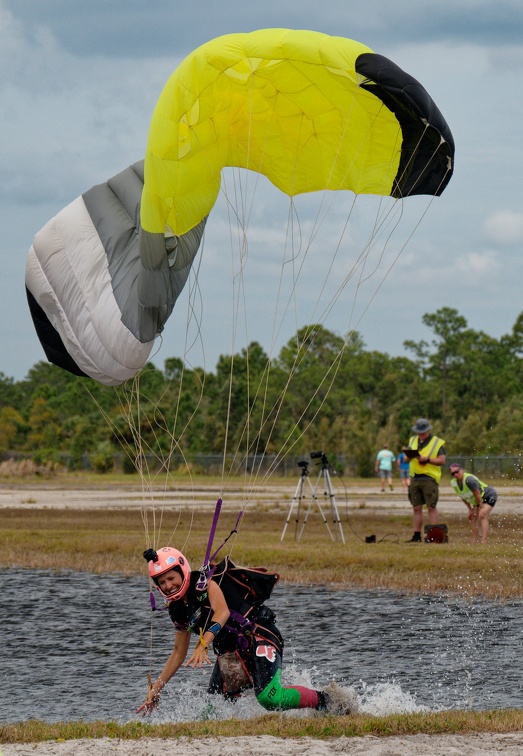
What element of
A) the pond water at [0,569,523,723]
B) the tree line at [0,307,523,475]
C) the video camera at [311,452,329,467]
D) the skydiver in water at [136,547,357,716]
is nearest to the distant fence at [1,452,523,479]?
the tree line at [0,307,523,475]

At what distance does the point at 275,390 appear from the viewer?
227 feet

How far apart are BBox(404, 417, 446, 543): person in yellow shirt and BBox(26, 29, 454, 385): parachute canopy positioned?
27.0 feet

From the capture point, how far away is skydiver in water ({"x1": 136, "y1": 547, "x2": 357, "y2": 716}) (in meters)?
7.96

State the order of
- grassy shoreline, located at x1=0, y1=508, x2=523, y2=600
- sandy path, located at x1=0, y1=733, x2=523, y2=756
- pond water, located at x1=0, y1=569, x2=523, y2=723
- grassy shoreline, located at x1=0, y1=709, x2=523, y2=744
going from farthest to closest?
grassy shoreline, located at x1=0, y1=508, x2=523, y2=600
pond water, located at x1=0, y1=569, x2=523, y2=723
grassy shoreline, located at x1=0, y1=709, x2=523, y2=744
sandy path, located at x1=0, y1=733, x2=523, y2=756

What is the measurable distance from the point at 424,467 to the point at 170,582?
1132 centimetres

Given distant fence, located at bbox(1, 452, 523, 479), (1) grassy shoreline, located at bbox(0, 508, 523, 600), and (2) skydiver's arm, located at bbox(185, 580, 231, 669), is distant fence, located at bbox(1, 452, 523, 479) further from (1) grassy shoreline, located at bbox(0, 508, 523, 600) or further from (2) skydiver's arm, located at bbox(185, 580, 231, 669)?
(2) skydiver's arm, located at bbox(185, 580, 231, 669)

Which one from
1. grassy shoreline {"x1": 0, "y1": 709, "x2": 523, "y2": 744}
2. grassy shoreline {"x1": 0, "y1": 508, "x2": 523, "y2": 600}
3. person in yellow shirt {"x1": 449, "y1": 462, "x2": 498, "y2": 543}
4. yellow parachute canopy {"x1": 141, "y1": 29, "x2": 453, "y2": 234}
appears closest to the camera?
grassy shoreline {"x1": 0, "y1": 709, "x2": 523, "y2": 744}

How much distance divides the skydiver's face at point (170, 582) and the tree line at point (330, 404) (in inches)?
1891

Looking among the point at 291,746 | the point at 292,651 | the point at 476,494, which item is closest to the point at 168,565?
the point at 291,746

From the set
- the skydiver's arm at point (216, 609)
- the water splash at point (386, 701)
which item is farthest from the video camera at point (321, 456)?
the skydiver's arm at point (216, 609)

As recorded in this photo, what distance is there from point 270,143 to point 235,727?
5.92 meters

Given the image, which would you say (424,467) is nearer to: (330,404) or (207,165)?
(207,165)

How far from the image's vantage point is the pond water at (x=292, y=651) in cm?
896

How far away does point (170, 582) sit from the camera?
7.97 metres
